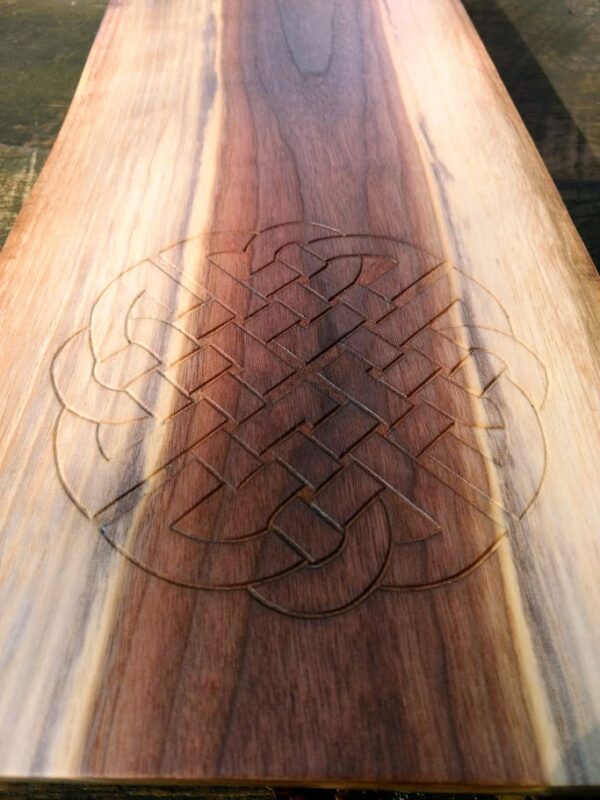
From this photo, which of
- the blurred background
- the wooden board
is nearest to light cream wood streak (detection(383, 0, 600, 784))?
the wooden board

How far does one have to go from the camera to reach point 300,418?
90 cm

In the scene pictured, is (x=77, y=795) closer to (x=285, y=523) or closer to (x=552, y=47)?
(x=285, y=523)

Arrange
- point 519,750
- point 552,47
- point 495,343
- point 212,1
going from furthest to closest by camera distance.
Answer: point 552,47, point 212,1, point 495,343, point 519,750

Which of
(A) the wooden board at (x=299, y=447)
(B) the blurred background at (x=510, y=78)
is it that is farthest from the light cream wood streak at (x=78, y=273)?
(B) the blurred background at (x=510, y=78)

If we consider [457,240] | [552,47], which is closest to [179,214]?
[457,240]

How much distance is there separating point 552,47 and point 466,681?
1956mm

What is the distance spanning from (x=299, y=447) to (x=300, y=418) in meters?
0.04

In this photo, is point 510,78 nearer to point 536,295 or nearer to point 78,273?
point 536,295

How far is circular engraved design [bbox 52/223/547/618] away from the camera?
2.54ft

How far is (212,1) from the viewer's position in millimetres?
1689

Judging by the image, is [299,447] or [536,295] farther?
[536,295]

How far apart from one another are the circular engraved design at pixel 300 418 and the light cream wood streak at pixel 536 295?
0.03m

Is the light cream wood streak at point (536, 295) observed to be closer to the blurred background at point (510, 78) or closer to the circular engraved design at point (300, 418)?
the circular engraved design at point (300, 418)

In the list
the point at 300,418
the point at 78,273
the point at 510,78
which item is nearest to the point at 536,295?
the point at 300,418
